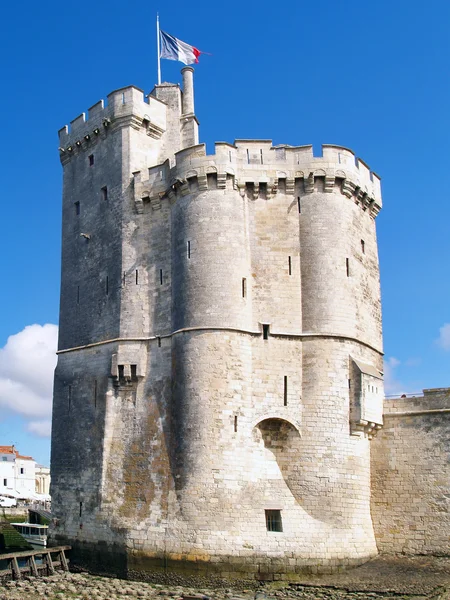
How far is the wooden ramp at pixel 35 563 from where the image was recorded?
77.2ft

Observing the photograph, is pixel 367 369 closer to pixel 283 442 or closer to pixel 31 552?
pixel 283 442

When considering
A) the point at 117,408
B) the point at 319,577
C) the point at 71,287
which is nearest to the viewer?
the point at 319,577

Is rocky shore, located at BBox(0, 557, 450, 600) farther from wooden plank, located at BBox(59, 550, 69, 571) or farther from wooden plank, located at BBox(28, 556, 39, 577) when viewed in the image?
wooden plank, located at BBox(59, 550, 69, 571)

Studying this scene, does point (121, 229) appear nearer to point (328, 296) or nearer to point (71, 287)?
point (71, 287)

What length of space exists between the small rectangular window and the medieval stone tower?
4 cm

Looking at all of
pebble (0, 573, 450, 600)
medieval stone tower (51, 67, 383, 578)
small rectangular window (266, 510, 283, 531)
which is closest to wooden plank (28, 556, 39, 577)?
pebble (0, 573, 450, 600)

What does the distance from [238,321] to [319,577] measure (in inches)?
313

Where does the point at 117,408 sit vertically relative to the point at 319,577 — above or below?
above

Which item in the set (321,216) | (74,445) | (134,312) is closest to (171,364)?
(134,312)

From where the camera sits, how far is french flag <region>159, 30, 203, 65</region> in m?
30.2

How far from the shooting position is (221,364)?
2292cm

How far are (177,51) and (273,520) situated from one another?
737 inches

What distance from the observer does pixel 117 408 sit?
25078mm

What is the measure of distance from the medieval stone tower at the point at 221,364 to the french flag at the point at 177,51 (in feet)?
12.1
